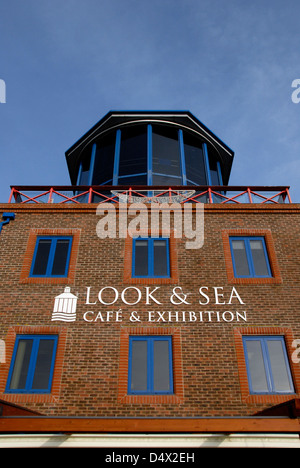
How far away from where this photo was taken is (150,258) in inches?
500

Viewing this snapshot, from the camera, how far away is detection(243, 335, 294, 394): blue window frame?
10.5 meters

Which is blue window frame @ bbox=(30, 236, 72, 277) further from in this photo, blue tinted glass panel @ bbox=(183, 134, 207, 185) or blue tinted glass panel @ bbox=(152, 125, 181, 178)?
blue tinted glass panel @ bbox=(183, 134, 207, 185)

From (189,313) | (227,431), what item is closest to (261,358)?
(189,313)

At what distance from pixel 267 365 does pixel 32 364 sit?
6498 millimetres

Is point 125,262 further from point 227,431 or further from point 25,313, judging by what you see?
point 227,431

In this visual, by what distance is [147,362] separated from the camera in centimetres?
1084

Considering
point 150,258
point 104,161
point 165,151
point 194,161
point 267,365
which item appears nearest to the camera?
point 267,365

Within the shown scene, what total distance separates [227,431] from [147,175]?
12121 millimetres

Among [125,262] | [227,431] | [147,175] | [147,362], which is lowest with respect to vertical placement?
[227,431]

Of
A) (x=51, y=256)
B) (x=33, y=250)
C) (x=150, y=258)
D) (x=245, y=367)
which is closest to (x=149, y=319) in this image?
(x=150, y=258)

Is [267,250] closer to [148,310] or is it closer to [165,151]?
A: [148,310]

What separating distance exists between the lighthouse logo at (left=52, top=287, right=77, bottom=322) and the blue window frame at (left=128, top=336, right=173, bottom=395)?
6.28 ft

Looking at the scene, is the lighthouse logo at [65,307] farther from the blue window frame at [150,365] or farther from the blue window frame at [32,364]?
the blue window frame at [150,365]

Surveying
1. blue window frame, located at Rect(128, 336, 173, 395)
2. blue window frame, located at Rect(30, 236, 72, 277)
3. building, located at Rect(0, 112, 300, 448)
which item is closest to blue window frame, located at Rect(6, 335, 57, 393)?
building, located at Rect(0, 112, 300, 448)
